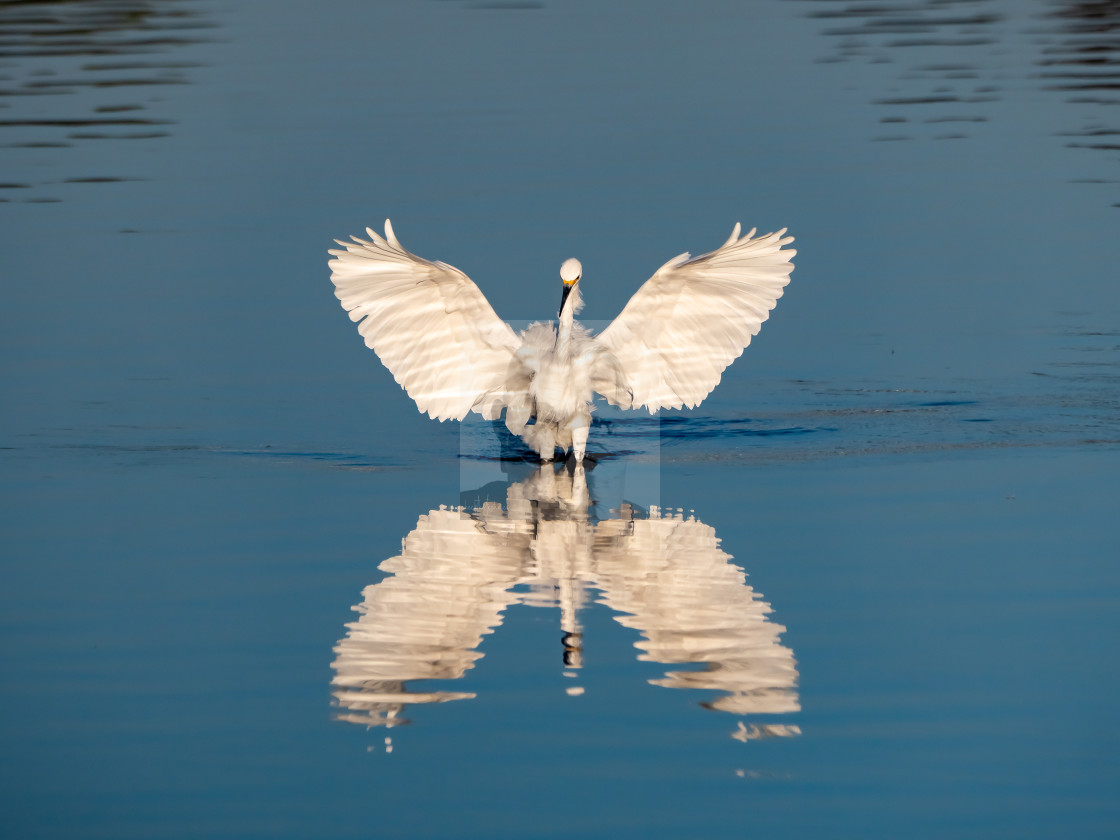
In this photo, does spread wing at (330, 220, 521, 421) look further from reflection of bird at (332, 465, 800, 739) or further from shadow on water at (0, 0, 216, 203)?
shadow on water at (0, 0, 216, 203)

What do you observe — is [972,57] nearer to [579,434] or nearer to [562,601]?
[579,434]

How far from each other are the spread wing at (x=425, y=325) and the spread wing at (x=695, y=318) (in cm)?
79

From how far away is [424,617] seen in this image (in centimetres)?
713

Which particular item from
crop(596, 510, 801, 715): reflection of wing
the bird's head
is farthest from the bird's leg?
crop(596, 510, 801, 715): reflection of wing

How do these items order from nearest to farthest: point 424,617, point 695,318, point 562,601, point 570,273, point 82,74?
point 424,617 → point 562,601 → point 570,273 → point 695,318 → point 82,74

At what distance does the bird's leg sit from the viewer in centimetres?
1016

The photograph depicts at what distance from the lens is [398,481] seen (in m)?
9.38

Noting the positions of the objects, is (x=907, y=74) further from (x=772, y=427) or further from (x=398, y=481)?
(x=398, y=481)

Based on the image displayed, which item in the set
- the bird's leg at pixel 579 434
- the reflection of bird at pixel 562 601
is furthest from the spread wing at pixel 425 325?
the reflection of bird at pixel 562 601

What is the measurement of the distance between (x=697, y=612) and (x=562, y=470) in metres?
3.18

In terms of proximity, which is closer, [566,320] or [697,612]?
[697,612]

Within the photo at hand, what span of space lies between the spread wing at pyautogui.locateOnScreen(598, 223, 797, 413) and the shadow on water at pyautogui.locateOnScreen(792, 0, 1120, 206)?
243 inches

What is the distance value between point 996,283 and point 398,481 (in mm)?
5521

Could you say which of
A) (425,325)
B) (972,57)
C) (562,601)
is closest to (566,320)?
(425,325)
